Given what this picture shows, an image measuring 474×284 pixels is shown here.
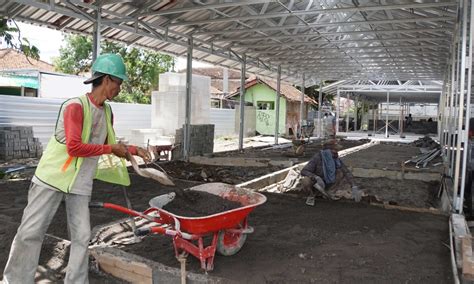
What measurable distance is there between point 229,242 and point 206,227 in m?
0.62

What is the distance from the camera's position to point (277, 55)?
54.5 ft

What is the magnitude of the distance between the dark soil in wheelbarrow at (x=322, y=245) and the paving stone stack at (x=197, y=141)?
6.03 m

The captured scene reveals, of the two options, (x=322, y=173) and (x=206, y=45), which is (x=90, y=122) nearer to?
(x=322, y=173)

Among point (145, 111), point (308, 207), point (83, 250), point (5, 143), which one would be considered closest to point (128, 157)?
point (83, 250)

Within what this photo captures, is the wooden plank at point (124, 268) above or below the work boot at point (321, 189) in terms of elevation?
below

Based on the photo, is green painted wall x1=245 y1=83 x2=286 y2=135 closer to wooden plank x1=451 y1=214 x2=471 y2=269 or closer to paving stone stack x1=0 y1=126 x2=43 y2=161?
paving stone stack x1=0 y1=126 x2=43 y2=161

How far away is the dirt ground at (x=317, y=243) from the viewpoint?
3766 millimetres

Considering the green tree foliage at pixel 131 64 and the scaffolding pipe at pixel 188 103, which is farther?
the green tree foliage at pixel 131 64

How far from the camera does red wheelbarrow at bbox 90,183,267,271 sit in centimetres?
352

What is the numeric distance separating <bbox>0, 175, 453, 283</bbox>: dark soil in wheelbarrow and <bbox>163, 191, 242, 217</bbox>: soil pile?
0.47 meters

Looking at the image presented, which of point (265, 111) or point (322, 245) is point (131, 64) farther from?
point (322, 245)

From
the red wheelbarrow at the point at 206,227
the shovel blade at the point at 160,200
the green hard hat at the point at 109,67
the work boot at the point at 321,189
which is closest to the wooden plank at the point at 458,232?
the work boot at the point at 321,189

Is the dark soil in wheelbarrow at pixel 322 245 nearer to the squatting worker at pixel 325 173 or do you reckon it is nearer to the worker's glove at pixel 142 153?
the squatting worker at pixel 325 173

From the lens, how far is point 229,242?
411 centimetres
